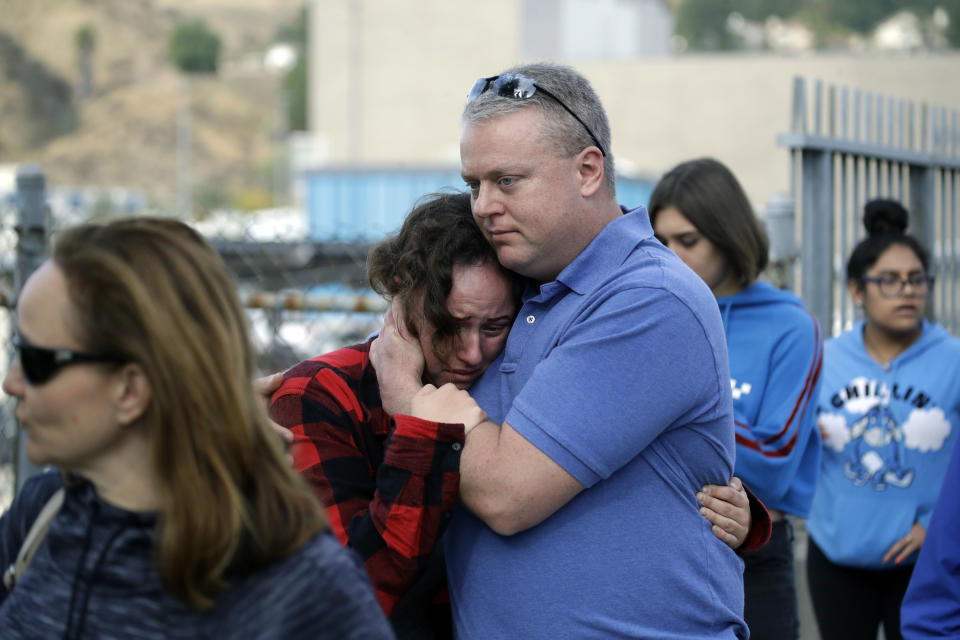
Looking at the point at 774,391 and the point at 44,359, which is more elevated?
the point at 44,359

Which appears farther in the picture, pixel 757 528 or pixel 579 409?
pixel 757 528

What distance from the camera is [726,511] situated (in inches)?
87.6

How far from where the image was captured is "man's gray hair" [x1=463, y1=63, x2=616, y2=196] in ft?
7.38

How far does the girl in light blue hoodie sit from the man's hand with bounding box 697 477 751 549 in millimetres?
979

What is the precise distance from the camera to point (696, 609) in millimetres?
2115

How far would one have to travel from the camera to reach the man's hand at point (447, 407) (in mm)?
2096

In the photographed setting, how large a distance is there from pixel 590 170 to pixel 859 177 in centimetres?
357

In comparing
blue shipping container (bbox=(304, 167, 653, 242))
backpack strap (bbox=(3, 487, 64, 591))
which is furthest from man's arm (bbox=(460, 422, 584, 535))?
blue shipping container (bbox=(304, 167, 653, 242))

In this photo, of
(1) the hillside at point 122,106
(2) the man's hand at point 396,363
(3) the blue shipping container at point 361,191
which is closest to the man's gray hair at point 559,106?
(2) the man's hand at point 396,363

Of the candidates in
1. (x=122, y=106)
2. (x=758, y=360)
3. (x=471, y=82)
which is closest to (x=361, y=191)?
(x=471, y=82)

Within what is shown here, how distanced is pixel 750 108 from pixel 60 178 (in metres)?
66.3

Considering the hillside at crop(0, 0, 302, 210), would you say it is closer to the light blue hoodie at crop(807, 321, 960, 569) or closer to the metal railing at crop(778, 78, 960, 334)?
the metal railing at crop(778, 78, 960, 334)

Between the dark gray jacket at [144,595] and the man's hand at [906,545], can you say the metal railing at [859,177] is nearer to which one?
the man's hand at [906,545]

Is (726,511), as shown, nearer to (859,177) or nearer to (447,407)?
(447,407)
